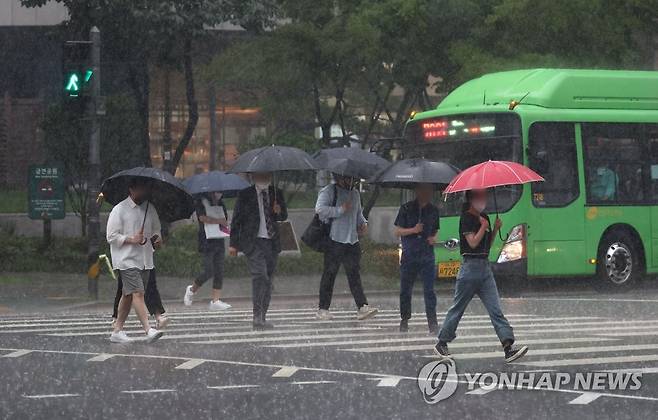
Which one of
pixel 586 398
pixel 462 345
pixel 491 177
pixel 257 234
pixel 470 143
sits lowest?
pixel 586 398

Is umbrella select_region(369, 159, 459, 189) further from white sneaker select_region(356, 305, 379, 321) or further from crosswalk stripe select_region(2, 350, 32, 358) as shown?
crosswalk stripe select_region(2, 350, 32, 358)

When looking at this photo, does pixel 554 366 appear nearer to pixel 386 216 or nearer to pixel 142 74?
pixel 142 74

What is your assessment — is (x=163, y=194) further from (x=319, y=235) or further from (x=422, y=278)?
(x=422, y=278)

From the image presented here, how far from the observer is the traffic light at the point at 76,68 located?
21.2 m

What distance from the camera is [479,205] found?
1245 cm

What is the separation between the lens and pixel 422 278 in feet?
49.9

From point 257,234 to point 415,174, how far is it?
189 centimetres

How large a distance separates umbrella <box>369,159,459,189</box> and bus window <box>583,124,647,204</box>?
23.6ft

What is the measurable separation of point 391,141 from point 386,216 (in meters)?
12.0

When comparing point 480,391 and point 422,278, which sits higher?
point 422,278

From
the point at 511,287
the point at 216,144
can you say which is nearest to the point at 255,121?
the point at 216,144

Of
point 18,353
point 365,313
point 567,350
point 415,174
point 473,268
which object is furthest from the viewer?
point 365,313

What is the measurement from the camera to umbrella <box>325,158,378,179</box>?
16.4 m

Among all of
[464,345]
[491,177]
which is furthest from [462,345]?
[491,177]
